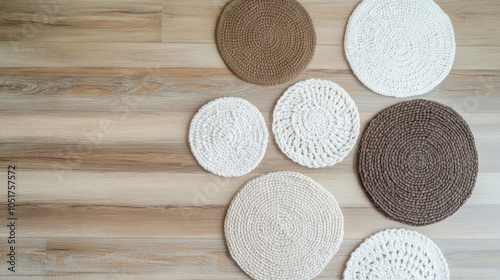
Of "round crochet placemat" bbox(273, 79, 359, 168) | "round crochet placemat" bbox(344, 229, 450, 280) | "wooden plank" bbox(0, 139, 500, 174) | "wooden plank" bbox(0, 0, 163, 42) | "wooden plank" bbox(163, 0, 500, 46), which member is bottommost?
"round crochet placemat" bbox(344, 229, 450, 280)

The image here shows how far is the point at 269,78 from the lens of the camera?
3.45 feet

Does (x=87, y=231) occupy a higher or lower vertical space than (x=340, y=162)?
lower

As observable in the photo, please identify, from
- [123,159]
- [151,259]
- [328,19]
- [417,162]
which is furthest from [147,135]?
[417,162]

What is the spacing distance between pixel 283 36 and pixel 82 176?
0.71 metres

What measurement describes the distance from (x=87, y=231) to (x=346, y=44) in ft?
3.03

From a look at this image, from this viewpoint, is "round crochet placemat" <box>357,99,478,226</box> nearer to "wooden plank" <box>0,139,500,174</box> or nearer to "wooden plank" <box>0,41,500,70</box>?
"wooden plank" <box>0,139,500,174</box>

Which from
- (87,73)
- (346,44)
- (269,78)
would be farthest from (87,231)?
(346,44)

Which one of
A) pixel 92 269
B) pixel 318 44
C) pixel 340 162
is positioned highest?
pixel 318 44

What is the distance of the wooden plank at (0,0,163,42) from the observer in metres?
1.09

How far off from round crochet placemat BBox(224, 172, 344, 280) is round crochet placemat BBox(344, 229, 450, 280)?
0.26ft

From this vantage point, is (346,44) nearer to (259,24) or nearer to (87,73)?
(259,24)

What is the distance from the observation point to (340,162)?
1045mm

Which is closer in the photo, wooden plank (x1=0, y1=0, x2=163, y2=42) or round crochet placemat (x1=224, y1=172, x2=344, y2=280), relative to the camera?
round crochet placemat (x1=224, y1=172, x2=344, y2=280)

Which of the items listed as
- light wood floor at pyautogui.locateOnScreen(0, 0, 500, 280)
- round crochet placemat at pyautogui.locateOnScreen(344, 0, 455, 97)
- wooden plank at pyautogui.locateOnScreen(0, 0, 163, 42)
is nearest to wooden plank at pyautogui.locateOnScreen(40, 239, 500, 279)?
light wood floor at pyautogui.locateOnScreen(0, 0, 500, 280)
